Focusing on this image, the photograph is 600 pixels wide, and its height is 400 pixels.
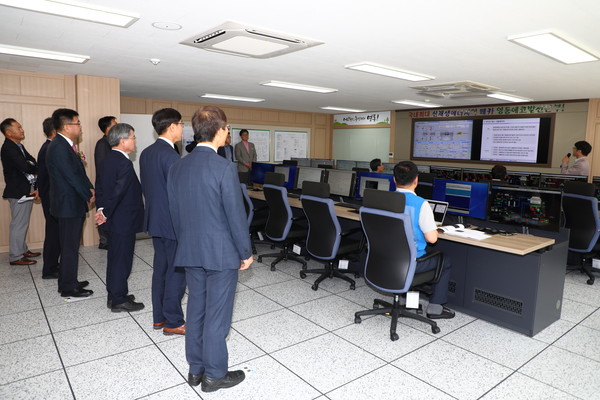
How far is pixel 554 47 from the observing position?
11.4ft

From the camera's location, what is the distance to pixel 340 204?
5070 mm

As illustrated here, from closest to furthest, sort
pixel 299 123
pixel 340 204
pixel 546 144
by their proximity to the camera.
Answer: pixel 340 204, pixel 546 144, pixel 299 123

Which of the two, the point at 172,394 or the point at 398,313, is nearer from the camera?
the point at 172,394

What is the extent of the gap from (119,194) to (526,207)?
3.40 meters

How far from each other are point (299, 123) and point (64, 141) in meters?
7.82

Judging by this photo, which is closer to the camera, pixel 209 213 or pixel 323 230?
pixel 209 213

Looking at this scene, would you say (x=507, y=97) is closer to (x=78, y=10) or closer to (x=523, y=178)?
(x=523, y=178)

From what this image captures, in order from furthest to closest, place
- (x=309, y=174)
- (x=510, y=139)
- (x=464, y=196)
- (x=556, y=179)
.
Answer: (x=510, y=139) → (x=309, y=174) → (x=556, y=179) → (x=464, y=196)

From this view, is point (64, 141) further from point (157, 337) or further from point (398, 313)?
point (398, 313)

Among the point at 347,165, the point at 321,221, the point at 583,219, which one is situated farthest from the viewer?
the point at 347,165

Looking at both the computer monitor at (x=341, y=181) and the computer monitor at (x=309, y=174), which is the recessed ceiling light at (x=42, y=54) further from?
the computer monitor at (x=341, y=181)

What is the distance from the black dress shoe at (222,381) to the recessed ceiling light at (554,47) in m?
3.31

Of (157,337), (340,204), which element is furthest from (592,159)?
(157,337)

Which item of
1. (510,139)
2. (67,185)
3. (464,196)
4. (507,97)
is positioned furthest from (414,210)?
(510,139)
